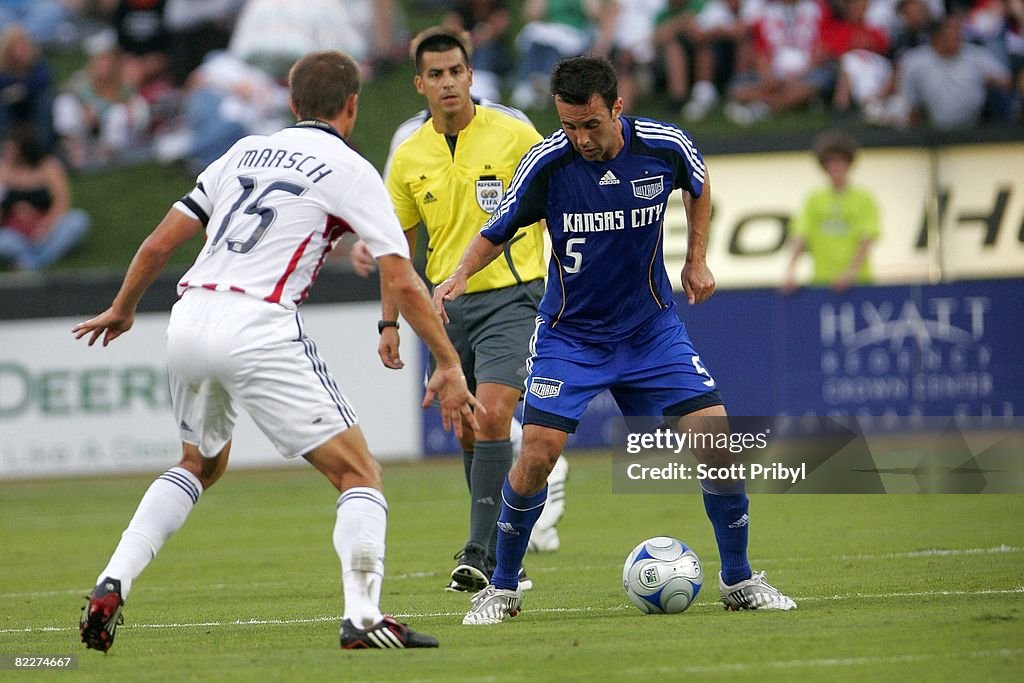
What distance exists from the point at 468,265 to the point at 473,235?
5.15 ft

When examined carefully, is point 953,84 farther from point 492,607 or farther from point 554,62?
point 492,607

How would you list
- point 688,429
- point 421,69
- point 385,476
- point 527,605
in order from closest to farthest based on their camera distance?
point 688,429
point 527,605
point 421,69
point 385,476

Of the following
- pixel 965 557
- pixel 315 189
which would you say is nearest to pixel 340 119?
pixel 315 189

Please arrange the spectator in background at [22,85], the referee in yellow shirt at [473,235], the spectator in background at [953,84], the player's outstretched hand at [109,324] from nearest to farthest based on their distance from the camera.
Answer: the player's outstretched hand at [109,324] → the referee in yellow shirt at [473,235] → the spectator in background at [953,84] → the spectator in background at [22,85]

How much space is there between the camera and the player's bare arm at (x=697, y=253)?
7125 millimetres

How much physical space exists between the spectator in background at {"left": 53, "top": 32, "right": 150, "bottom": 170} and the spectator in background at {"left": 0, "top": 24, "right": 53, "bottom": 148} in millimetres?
Answer: 1023

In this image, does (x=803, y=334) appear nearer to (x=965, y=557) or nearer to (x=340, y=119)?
(x=965, y=557)

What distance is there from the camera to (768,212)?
18156mm

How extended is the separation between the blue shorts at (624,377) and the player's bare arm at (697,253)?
19 centimetres

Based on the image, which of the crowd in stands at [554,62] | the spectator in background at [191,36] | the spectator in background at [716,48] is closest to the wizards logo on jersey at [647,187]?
the crowd in stands at [554,62]

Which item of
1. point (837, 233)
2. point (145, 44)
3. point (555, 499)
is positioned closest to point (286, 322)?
point (555, 499)

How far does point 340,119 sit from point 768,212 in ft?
40.6

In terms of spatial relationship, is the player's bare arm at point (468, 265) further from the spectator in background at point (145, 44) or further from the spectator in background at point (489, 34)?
the spectator in background at point (145, 44)

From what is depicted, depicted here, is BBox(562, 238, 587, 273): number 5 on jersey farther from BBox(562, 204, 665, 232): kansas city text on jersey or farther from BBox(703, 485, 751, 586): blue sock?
BBox(703, 485, 751, 586): blue sock
